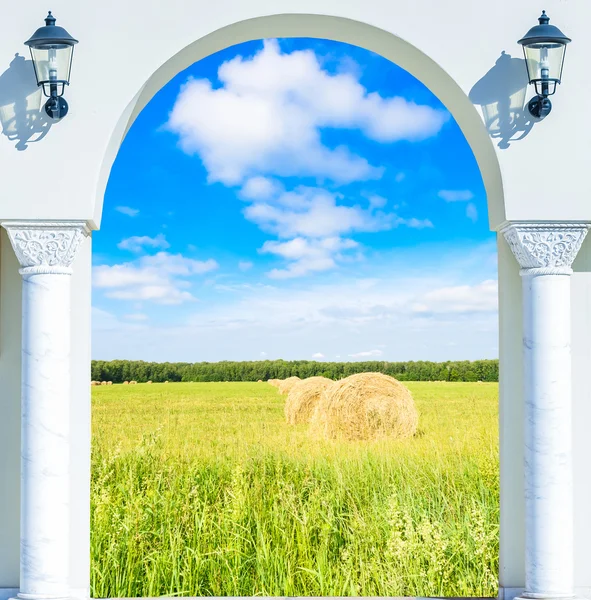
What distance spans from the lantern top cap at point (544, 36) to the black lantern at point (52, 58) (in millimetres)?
2540

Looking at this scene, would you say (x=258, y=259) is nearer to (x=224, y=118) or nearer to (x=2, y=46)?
(x=224, y=118)

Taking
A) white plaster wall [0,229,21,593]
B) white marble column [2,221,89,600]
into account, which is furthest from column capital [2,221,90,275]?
white plaster wall [0,229,21,593]

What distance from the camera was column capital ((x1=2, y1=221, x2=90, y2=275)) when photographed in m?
4.45

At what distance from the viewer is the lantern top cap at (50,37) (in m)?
4.18

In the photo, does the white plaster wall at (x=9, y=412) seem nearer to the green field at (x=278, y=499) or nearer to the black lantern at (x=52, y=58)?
the black lantern at (x=52, y=58)

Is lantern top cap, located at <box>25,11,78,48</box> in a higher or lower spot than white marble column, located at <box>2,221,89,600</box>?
higher

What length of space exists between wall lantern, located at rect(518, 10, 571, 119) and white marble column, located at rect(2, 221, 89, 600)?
276cm

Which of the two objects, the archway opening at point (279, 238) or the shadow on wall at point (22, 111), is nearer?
the shadow on wall at point (22, 111)

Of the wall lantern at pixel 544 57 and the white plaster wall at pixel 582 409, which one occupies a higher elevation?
the wall lantern at pixel 544 57

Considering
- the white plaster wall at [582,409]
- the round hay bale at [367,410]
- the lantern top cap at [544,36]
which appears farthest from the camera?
the round hay bale at [367,410]

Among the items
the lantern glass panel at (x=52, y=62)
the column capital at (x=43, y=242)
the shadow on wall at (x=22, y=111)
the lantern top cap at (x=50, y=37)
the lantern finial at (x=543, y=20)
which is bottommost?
the column capital at (x=43, y=242)

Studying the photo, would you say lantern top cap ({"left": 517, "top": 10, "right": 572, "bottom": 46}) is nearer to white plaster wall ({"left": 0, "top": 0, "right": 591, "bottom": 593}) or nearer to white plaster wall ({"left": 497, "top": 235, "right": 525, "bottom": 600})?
white plaster wall ({"left": 0, "top": 0, "right": 591, "bottom": 593})

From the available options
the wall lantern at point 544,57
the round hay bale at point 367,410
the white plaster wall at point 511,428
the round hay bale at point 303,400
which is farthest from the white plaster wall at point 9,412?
the round hay bale at point 303,400

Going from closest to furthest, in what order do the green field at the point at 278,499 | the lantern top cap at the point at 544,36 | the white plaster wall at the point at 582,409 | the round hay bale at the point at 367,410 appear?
1. the lantern top cap at the point at 544,36
2. the white plaster wall at the point at 582,409
3. the green field at the point at 278,499
4. the round hay bale at the point at 367,410
